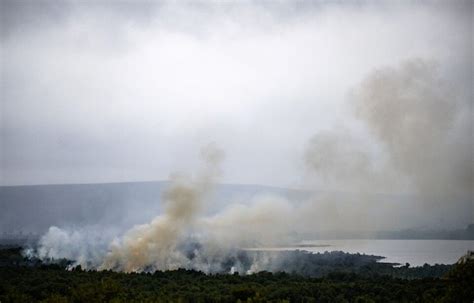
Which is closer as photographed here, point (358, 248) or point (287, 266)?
point (287, 266)

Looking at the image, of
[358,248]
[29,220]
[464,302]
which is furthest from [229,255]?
[29,220]

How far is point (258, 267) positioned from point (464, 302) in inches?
2210

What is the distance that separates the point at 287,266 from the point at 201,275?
27814mm

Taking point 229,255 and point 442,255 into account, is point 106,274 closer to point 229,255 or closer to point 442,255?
point 229,255

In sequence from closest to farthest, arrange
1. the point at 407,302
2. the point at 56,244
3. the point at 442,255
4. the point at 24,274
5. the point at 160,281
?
the point at 407,302
the point at 160,281
the point at 24,274
the point at 56,244
the point at 442,255

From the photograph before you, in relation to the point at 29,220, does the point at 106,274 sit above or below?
below

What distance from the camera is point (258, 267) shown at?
91.7 meters

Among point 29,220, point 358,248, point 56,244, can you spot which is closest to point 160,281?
point 56,244

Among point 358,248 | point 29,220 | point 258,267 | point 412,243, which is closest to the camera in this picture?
point 258,267

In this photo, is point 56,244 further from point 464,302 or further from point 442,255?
point 464,302

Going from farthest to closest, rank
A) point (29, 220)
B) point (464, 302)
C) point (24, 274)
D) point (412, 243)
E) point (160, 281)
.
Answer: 1. point (29, 220)
2. point (412, 243)
3. point (24, 274)
4. point (160, 281)
5. point (464, 302)

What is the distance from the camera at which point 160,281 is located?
6231 centimetres

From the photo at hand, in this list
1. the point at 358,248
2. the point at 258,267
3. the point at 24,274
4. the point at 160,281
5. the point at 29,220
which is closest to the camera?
the point at 160,281

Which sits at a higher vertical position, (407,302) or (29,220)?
(29,220)
